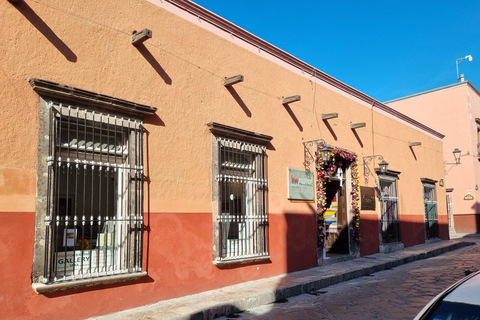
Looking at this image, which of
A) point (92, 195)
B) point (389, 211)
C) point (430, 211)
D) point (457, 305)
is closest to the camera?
point (457, 305)

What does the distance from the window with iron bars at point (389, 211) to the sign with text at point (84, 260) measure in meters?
9.04

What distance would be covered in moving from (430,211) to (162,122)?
42.0 ft

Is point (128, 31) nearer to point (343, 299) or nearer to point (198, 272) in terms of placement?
point (198, 272)

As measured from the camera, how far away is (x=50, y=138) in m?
5.18

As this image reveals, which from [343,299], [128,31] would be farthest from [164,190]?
[343,299]

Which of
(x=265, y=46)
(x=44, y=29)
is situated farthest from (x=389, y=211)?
(x=44, y=29)

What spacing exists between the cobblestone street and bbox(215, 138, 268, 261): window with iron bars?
1.31m

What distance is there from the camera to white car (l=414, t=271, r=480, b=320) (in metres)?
2.30

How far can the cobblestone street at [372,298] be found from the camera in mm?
5910

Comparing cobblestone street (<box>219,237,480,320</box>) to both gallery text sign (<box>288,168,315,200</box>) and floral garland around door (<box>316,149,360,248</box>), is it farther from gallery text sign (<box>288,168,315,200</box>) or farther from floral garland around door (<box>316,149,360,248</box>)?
gallery text sign (<box>288,168,315,200</box>)

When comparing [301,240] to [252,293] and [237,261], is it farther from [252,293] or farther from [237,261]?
[252,293]

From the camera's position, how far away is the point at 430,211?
A: 16.0m

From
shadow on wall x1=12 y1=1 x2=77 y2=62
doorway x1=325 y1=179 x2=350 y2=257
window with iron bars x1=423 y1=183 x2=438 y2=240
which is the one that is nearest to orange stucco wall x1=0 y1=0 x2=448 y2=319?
shadow on wall x1=12 y1=1 x2=77 y2=62

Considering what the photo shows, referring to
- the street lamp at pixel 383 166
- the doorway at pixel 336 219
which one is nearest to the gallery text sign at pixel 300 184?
the doorway at pixel 336 219
